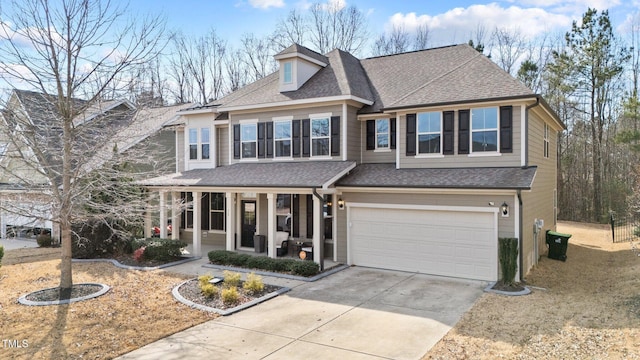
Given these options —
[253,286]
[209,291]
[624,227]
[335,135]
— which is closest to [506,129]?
[335,135]

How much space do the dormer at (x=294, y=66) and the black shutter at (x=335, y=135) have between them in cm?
254

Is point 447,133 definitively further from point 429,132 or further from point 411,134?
point 411,134

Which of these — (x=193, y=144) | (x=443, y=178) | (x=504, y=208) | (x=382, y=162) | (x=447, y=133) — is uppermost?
(x=193, y=144)

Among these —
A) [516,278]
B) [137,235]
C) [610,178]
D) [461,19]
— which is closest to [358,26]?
[461,19]

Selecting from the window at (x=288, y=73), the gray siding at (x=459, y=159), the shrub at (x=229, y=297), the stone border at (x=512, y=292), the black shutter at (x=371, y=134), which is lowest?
the stone border at (x=512, y=292)

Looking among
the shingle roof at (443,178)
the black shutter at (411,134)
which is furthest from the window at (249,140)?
the black shutter at (411,134)

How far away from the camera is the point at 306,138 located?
15680 millimetres

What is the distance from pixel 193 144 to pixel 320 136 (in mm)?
6589

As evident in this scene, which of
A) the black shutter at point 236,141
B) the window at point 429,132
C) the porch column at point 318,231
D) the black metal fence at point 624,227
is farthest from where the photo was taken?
the black metal fence at point 624,227

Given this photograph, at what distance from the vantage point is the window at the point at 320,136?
15.2 metres

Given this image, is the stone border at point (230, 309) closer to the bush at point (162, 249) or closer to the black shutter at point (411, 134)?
the bush at point (162, 249)

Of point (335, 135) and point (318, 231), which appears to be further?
point (335, 135)

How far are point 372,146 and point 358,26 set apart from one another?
72.9ft

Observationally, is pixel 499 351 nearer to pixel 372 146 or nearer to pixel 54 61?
pixel 372 146
